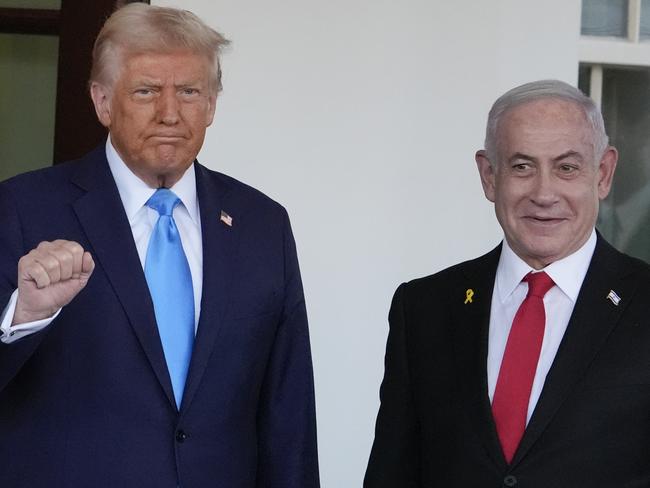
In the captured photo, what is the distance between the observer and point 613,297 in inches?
118

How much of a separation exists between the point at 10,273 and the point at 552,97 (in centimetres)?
121

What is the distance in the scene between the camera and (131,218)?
3.13 m

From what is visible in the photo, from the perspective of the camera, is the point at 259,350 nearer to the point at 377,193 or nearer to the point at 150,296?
the point at 150,296

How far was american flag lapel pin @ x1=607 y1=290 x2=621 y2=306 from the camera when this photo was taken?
9.81 feet

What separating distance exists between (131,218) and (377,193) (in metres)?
1.46

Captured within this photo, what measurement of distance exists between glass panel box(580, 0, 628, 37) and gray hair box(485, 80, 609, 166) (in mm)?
1687

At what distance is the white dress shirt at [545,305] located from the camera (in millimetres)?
2996

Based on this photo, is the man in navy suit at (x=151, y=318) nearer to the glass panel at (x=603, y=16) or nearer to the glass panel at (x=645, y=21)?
the glass panel at (x=603, y=16)

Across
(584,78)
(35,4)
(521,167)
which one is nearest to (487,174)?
(521,167)

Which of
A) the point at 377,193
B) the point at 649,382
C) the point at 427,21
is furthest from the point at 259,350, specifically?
the point at 427,21

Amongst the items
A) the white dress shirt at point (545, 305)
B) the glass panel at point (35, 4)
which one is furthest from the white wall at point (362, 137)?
the white dress shirt at point (545, 305)

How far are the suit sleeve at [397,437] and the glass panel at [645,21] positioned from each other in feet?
6.69

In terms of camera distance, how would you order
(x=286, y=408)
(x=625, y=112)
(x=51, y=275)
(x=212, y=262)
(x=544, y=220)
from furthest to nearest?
(x=625, y=112)
(x=286, y=408)
(x=212, y=262)
(x=544, y=220)
(x=51, y=275)

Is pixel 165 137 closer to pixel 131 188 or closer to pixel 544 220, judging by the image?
pixel 131 188
